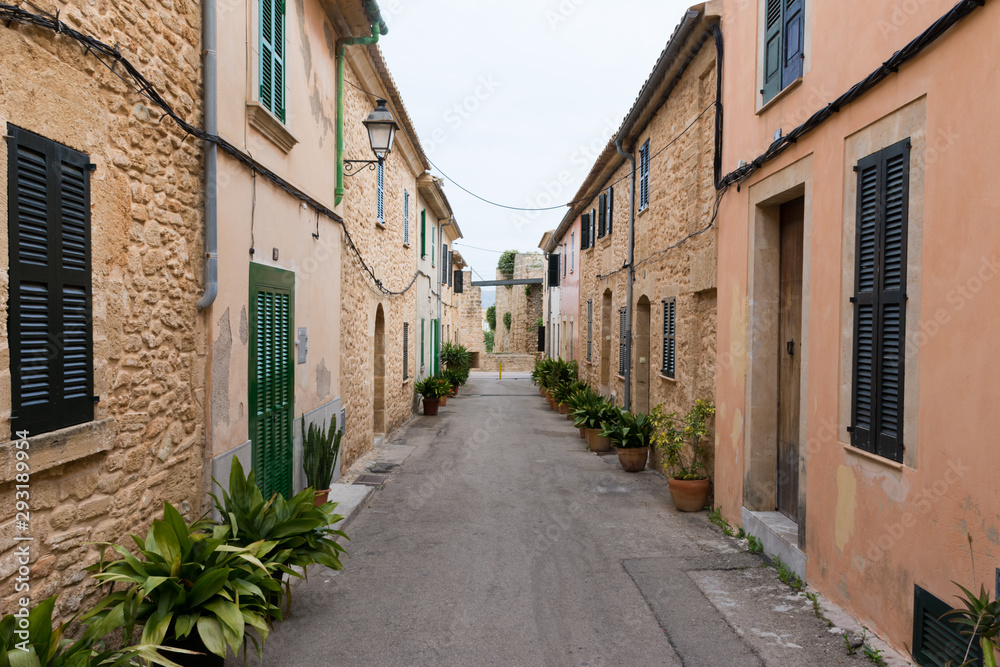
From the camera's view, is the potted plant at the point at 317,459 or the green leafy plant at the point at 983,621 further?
the potted plant at the point at 317,459

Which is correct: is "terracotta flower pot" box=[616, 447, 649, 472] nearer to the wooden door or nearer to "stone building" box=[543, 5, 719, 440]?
"stone building" box=[543, 5, 719, 440]

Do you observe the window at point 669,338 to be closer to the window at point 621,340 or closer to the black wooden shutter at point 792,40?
the window at point 621,340

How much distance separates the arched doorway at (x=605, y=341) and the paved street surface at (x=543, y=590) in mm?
6275

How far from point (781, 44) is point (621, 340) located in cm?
811

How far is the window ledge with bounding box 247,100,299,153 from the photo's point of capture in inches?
213

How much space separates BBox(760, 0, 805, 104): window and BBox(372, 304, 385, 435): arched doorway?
311 inches

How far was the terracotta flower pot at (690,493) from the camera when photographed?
23.9 feet

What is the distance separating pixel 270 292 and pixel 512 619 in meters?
3.51

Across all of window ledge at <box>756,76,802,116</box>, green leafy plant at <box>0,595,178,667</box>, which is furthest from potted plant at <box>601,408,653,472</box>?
green leafy plant at <box>0,595,178,667</box>

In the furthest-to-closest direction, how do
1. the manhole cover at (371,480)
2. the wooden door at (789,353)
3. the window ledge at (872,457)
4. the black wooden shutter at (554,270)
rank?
the black wooden shutter at (554,270)
the manhole cover at (371,480)
the wooden door at (789,353)
the window ledge at (872,457)

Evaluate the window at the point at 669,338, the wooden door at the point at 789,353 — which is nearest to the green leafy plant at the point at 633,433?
the window at the point at 669,338

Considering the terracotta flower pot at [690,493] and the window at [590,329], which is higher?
the window at [590,329]

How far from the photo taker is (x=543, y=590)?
5.02 meters

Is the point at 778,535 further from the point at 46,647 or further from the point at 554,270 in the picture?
the point at 554,270
